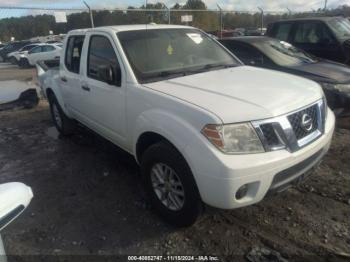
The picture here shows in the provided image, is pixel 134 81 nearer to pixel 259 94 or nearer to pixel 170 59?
pixel 170 59

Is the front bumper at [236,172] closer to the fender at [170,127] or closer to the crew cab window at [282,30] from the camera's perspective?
the fender at [170,127]

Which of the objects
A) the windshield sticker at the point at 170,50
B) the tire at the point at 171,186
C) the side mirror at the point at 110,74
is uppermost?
the windshield sticker at the point at 170,50

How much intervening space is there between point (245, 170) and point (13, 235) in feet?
7.79

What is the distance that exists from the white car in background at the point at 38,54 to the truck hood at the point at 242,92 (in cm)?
2149

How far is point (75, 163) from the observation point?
511cm

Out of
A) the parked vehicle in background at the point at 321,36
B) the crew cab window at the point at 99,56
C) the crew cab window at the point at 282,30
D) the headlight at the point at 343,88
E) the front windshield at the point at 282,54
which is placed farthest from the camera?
the crew cab window at the point at 282,30

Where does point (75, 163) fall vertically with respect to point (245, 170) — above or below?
below

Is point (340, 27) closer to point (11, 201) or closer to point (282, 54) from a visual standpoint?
point (282, 54)

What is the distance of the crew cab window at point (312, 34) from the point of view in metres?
8.08

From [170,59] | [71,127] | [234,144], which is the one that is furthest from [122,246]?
[71,127]

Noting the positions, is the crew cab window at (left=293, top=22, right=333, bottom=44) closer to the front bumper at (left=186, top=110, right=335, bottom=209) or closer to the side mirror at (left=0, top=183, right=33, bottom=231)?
the front bumper at (left=186, top=110, right=335, bottom=209)

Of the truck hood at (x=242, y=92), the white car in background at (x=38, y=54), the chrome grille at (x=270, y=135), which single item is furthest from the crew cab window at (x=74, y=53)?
the white car in background at (x=38, y=54)

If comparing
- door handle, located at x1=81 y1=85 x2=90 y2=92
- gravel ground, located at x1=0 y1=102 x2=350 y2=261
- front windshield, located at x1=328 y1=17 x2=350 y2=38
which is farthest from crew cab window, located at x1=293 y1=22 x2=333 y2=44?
door handle, located at x1=81 y1=85 x2=90 y2=92

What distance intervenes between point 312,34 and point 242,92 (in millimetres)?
6099
